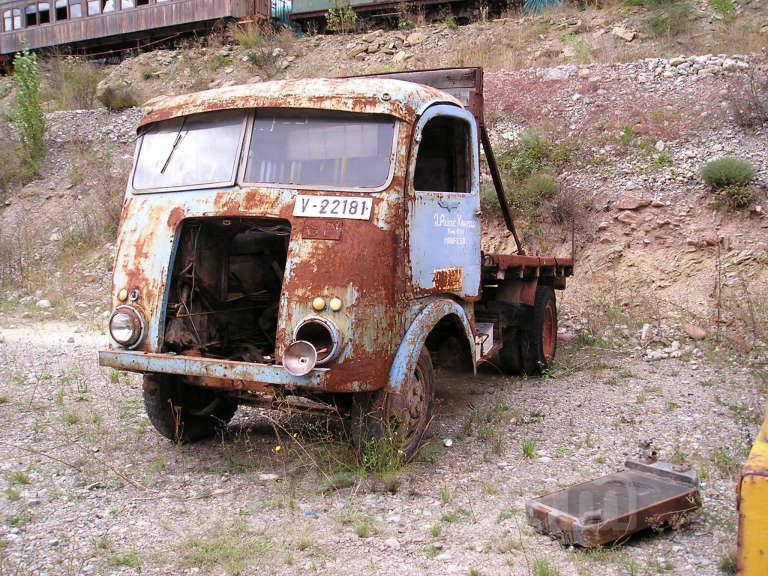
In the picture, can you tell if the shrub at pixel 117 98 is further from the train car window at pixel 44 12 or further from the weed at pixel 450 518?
the weed at pixel 450 518

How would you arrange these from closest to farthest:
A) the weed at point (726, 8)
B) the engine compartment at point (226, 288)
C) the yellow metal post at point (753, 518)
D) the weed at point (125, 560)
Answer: the yellow metal post at point (753, 518)
the weed at point (125, 560)
the engine compartment at point (226, 288)
the weed at point (726, 8)

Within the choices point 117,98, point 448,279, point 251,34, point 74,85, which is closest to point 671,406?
point 448,279

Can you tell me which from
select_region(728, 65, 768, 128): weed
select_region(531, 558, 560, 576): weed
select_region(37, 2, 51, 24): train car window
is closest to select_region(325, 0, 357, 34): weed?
select_region(37, 2, 51, 24): train car window

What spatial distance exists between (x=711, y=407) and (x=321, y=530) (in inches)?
140

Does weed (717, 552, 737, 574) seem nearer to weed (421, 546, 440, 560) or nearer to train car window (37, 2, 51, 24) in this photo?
weed (421, 546, 440, 560)

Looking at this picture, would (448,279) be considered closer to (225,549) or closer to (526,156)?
(225,549)

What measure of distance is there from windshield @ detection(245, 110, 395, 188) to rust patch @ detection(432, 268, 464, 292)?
80 cm

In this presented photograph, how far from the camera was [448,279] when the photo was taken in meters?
4.64

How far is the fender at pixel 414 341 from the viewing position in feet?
13.0

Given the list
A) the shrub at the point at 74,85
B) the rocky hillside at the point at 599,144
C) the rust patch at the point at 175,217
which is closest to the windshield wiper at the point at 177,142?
the rust patch at the point at 175,217

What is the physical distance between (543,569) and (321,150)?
2660 mm

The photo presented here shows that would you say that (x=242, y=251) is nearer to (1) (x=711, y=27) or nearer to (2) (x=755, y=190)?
(2) (x=755, y=190)

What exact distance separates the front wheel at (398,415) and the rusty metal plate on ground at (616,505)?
3.08 feet

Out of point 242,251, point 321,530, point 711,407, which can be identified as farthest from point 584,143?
point 321,530
